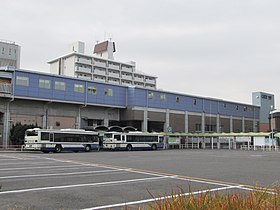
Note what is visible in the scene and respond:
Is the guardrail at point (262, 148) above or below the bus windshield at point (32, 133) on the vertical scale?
below

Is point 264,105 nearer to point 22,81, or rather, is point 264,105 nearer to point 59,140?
point 22,81

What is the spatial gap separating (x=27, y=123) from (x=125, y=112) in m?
18.4

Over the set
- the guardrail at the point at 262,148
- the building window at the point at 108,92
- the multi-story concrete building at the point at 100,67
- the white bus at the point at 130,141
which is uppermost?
the multi-story concrete building at the point at 100,67

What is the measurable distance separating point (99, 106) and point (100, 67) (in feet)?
130

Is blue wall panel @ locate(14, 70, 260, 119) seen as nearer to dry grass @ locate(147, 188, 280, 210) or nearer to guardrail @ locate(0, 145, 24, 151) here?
guardrail @ locate(0, 145, 24, 151)

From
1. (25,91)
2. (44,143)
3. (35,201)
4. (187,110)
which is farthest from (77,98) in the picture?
(35,201)

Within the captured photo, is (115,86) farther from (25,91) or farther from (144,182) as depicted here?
(144,182)

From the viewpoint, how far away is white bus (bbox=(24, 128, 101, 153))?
38.3 metres

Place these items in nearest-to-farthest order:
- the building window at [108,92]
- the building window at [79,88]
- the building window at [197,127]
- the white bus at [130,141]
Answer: the white bus at [130,141], the building window at [79,88], the building window at [108,92], the building window at [197,127]

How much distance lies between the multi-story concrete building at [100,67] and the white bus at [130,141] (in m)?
40.2

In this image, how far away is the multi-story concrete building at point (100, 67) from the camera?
303 feet

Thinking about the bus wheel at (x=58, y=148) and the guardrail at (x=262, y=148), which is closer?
the bus wheel at (x=58, y=148)

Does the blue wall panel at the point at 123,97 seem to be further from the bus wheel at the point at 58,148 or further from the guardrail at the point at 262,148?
the guardrail at the point at 262,148

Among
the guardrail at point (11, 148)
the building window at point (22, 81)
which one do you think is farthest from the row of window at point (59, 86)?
the guardrail at point (11, 148)
